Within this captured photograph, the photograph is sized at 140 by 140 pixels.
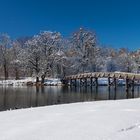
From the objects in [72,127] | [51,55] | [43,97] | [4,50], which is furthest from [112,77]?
[72,127]

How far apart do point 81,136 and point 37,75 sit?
199ft

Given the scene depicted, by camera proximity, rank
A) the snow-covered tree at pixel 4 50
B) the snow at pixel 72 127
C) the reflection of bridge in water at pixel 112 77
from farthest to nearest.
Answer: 1. the snow-covered tree at pixel 4 50
2. the reflection of bridge in water at pixel 112 77
3. the snow at pixel 72 127

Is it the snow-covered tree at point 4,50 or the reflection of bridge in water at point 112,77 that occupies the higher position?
the snow-covered tree at point 4,50

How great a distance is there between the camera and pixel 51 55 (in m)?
69.2

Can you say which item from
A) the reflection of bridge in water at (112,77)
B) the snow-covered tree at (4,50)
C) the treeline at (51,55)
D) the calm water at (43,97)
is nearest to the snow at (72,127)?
the calm water at (43,97)

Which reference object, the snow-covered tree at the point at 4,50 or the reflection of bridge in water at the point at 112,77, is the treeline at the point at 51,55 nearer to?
the snow-covered tree at the point at 4,50

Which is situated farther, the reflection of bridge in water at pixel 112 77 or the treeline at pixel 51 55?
the treeline at pixel 51 55

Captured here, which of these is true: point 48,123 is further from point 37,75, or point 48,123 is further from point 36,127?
point 37,75

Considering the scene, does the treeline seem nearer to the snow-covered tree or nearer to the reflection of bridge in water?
the snow-covered tree

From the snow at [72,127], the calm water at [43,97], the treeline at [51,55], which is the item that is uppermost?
the treeline at [51,55]

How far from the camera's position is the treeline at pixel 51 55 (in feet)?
229

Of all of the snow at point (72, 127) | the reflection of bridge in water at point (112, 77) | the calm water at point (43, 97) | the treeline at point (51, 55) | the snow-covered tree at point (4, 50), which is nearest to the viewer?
the snow at point (72, 127)

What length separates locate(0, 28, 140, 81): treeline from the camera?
6969 centimetres

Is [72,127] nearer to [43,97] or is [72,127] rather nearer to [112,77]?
[43,97]
